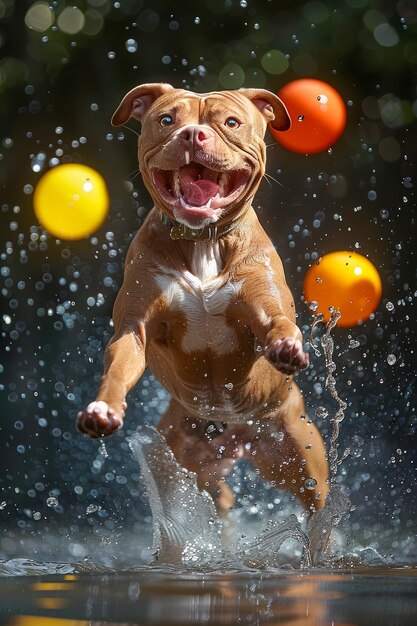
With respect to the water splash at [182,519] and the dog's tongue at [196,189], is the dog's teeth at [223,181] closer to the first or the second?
the dog's tongue at [196,189]

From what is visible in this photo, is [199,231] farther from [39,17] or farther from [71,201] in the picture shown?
[39,17]

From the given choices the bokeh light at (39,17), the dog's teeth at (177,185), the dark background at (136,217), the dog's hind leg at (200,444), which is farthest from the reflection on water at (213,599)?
the bokeh light at (39,17)

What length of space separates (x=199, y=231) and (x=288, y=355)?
0.58 metres

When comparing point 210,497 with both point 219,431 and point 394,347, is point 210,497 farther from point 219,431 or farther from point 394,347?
point 394,347

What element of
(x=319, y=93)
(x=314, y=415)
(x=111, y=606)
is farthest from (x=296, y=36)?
(x=111, y=606)

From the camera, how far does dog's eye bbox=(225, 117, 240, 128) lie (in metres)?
3.22

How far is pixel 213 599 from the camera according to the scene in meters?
2.45

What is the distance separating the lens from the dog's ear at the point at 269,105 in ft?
11.3

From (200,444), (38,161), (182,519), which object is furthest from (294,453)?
(38,161)

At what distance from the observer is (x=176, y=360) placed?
137 inches

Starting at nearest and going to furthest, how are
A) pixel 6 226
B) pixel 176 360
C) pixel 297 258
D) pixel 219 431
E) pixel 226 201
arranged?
pixel 226 201
pixel 176 360
pixel 219 431
pixel 297 258
pixel 6 226

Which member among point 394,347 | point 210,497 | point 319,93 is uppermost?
point 319,93

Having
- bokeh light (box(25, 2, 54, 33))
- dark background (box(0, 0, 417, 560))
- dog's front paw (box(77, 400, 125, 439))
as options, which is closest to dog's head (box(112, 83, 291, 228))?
dog's front paw (box(77, 400, 125, 439))

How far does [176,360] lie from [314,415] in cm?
125
